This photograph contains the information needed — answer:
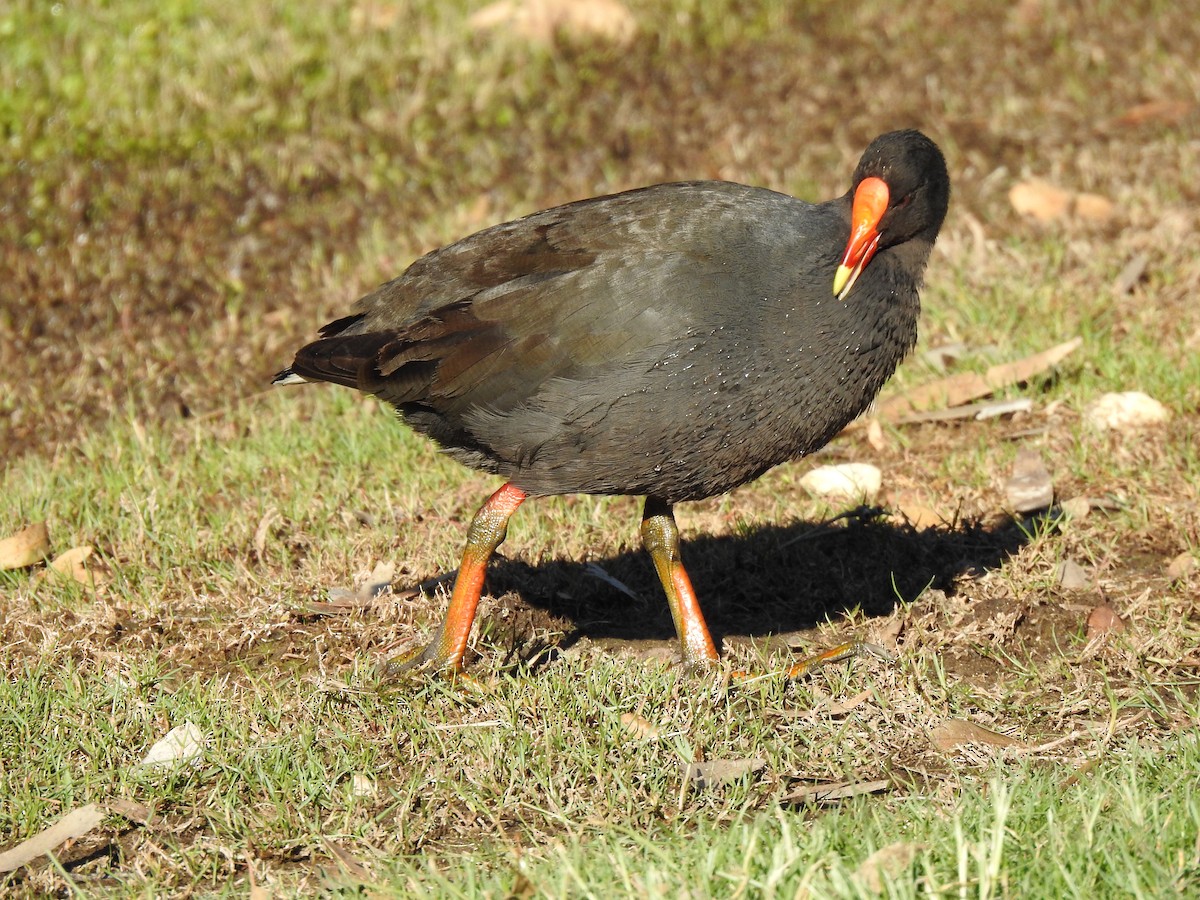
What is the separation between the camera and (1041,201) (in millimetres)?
7227

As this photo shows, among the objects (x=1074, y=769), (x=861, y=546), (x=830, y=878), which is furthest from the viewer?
(x=861, y=546)

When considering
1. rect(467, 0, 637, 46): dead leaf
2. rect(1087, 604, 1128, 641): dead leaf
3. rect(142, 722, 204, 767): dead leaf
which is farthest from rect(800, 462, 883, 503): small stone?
rect(467, 0, 637, 46): dead leaf

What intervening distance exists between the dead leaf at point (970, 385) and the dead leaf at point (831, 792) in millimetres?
2420

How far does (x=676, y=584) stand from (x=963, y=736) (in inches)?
39.6

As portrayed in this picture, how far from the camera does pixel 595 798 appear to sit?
11.9 feet

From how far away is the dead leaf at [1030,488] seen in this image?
16.7 ft

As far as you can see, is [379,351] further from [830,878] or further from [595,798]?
[830,878]

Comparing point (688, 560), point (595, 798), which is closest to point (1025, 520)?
point (688, 560)

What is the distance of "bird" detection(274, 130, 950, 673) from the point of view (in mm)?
3953

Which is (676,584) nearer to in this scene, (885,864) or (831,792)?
(831,792)

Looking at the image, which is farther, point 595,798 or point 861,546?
point 861,546

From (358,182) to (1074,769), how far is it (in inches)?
213

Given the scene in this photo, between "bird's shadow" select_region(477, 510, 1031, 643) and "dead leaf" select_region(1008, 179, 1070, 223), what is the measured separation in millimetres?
2648

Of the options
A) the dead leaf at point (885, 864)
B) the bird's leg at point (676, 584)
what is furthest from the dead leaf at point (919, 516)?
the dead leaf at point (885, 864)
